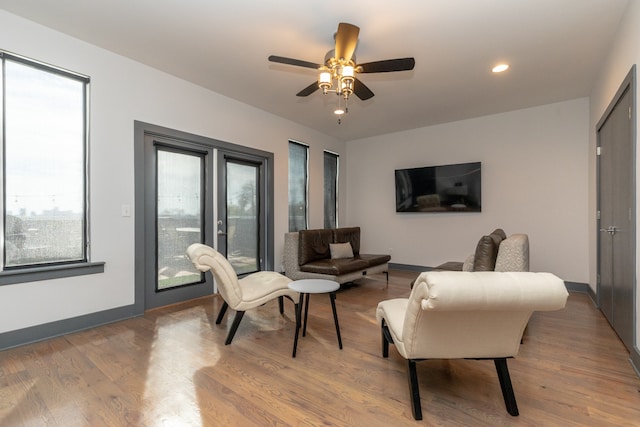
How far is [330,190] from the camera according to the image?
264 inches

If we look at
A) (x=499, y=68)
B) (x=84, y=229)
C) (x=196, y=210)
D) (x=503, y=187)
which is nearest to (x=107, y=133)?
(x=84, y=229)

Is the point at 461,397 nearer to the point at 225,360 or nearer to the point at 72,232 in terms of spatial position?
the point at 225,360

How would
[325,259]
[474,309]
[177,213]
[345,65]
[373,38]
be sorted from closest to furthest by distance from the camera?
1. [474,309]
2. [345,65]
3. [373,38]
4. [177,213]
5. [325,259]

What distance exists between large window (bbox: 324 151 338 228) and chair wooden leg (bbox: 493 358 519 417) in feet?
15.9

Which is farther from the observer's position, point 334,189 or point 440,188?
point 334,189

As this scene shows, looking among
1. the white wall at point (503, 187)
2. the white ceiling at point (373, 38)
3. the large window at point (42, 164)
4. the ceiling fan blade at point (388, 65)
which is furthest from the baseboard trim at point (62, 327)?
the white wall at point (503, 187)

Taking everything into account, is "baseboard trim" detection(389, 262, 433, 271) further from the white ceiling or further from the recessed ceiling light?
the recessed ceiling light

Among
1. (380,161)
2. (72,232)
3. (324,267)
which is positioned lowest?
(324,267)

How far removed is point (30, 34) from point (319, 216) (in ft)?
15.3

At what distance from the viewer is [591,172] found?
4289 mm

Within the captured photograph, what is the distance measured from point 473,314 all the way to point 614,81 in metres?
3.05

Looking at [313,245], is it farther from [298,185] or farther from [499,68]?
[499,68]

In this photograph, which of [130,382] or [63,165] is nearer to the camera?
[130,382]

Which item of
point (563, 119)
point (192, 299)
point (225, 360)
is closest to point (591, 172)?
point (563, 119)
